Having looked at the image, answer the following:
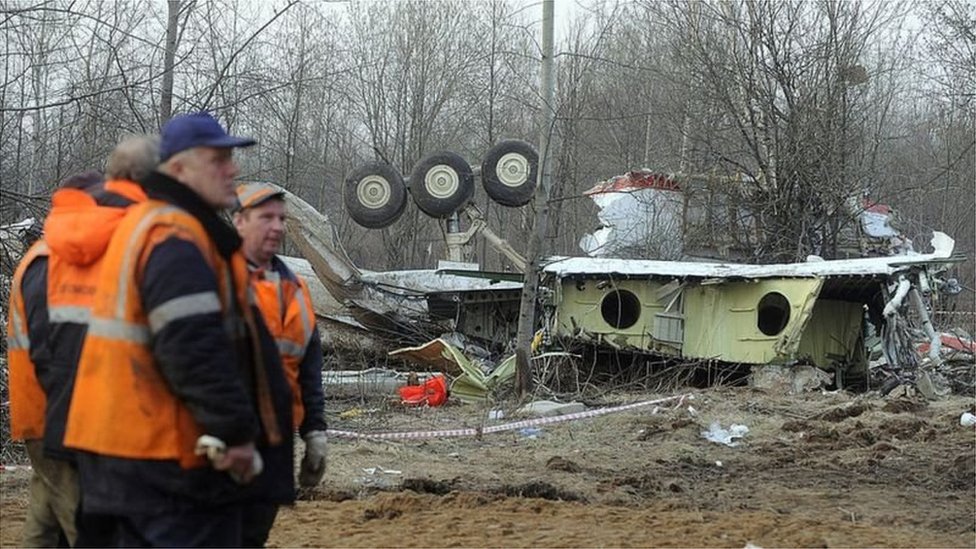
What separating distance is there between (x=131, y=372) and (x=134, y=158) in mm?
827

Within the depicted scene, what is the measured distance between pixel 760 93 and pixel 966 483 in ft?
40.8

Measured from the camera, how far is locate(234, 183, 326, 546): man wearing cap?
3650 mm

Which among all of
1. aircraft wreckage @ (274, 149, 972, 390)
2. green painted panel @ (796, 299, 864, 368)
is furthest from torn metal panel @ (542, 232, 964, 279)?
green painted panel @ (796, 299, 864, 368)

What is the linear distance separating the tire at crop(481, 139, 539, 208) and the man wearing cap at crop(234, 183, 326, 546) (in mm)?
13940

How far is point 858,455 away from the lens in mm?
9172

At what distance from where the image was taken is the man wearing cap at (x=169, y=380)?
2.82 metres

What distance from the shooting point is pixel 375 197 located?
1816 centimetres

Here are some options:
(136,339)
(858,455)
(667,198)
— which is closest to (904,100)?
(667,198)

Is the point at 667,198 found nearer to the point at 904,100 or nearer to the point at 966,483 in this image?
the point at 966,483

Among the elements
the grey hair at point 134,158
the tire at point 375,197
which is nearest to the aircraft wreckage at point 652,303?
the tire at point 375,197

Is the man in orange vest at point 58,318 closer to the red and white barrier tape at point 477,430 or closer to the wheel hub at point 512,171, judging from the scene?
the red and white barrier tape at point 477,430

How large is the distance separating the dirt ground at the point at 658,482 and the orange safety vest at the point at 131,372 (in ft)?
10.2


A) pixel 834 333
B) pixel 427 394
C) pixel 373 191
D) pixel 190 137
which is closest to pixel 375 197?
pixel 373 191

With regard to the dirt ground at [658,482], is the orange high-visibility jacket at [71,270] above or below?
above
